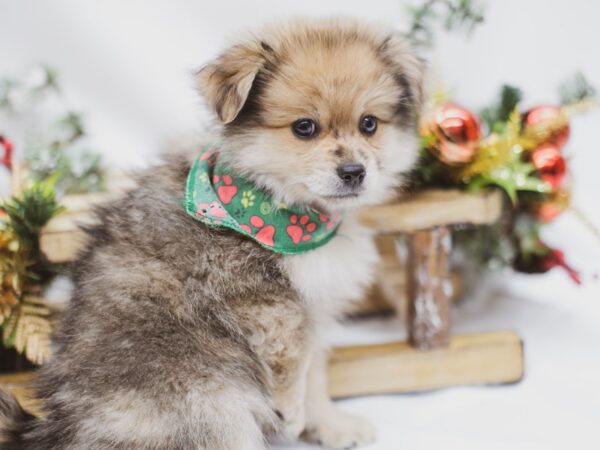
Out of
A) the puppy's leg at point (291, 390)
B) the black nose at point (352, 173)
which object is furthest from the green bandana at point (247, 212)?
the puppy's leg at point (291, 390)

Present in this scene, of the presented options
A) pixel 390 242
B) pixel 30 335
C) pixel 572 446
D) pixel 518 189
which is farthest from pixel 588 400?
pixel 30 335

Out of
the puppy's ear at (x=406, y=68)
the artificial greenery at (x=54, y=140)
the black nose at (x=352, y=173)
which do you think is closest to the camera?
the black nose at (x=352, y=173)

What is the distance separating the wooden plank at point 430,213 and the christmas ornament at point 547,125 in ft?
1.21

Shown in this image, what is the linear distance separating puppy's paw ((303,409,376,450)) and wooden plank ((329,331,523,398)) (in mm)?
244

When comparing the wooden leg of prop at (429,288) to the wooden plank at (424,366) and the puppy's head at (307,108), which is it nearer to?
the wooden plank at (424,366)

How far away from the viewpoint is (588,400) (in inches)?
106

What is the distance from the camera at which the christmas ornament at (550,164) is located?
9.00 feet

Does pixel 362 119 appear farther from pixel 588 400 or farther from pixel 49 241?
pixel 588 400

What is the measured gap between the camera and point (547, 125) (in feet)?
9.11

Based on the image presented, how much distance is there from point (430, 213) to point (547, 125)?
64 centimetres

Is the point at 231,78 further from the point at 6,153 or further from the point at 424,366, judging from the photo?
the point at 424,366

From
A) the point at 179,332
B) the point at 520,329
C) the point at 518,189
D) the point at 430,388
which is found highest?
the point at 179,332

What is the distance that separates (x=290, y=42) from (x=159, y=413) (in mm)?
1187

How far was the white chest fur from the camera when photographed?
221 centimetres
